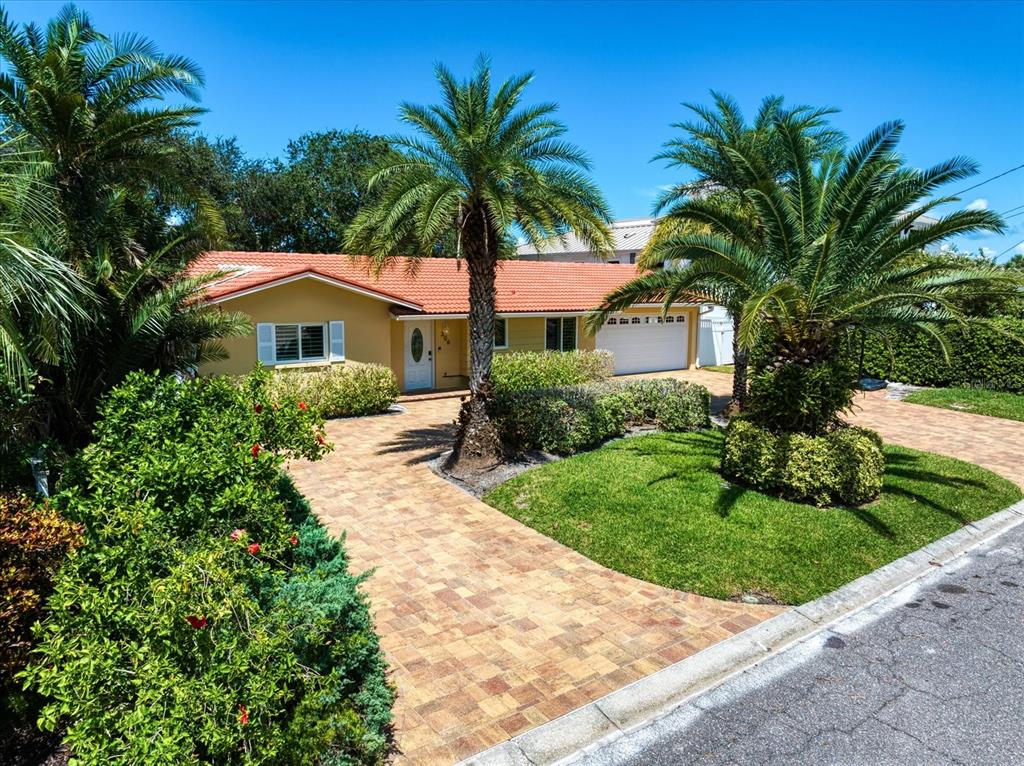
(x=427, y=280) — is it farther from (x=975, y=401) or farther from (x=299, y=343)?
(x=975, y=401)

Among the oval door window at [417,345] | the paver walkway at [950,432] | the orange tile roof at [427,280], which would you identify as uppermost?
the orange tile roof at [427,280]

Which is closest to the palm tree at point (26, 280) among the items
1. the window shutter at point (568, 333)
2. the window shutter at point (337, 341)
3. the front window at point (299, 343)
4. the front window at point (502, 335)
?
the front window at point (299, 343)

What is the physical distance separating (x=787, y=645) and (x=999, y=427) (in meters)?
13.9

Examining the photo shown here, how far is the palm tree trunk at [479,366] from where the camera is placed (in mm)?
11656

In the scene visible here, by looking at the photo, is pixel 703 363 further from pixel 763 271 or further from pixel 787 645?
pixel 787 645

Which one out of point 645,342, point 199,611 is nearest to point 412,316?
point 645,342

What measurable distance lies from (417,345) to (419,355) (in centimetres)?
34

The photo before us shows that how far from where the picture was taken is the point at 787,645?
6.36m

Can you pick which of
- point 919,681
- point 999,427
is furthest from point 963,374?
point 919,681

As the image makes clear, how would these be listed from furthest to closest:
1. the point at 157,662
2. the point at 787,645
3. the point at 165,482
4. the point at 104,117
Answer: the point at 104,117 → the point at 787,645 → the point at 165,482 → the point at 157,662

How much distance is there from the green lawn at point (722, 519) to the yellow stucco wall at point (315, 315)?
879 cm

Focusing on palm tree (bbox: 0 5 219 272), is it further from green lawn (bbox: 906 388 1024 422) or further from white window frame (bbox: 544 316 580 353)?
green lawn (bbox: 906 388 1024 422)

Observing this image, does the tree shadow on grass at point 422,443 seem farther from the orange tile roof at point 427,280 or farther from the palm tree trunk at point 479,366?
the orange tile roof at point 427,280

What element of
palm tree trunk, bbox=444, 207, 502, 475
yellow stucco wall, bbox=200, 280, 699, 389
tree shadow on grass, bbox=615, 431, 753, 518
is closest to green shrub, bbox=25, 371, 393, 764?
palm tree trunk, bbox=444, 207, 502, 475
